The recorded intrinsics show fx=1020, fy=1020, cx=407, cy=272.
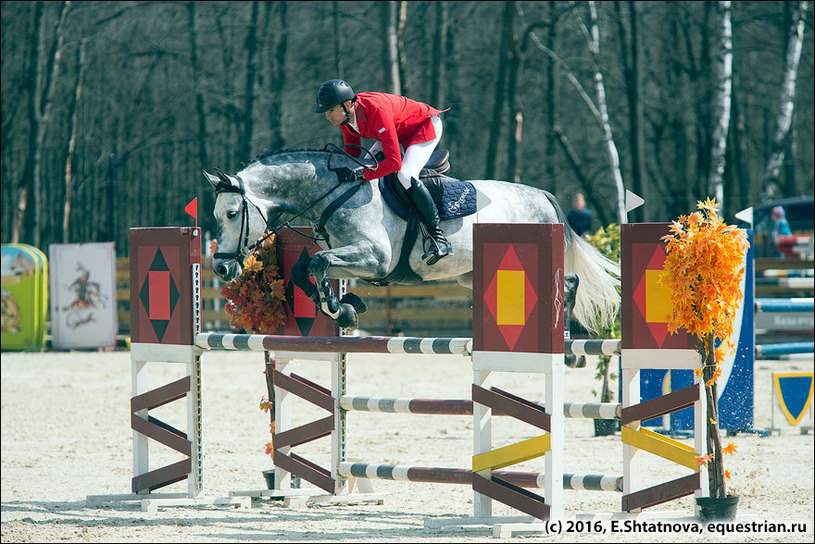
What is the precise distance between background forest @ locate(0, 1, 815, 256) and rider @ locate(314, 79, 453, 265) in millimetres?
11051

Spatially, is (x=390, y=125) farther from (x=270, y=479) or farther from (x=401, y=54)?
(x=401, y=54)

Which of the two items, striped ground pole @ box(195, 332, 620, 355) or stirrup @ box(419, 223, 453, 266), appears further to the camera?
stirrup @ box(419, 223, 453, 266)

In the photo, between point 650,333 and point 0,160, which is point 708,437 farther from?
point 0,160

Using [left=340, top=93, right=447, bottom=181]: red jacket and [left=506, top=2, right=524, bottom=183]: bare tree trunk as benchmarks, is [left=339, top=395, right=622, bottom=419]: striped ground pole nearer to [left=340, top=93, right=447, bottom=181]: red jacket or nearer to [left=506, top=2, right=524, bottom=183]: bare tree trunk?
[left=340, top=93, right=447, bottom=181]: red jacket

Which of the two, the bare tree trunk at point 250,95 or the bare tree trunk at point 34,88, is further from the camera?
the bare tree trunk at point 250,95

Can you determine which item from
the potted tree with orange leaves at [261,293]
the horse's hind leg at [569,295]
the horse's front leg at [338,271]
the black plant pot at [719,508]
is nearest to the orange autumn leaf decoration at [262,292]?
the potted tree with orange leaves at [261,293]

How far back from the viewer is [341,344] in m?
4.71

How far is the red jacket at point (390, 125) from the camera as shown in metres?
4.86

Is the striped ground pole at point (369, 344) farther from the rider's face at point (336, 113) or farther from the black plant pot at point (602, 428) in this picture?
the black plant pot at point (602, 428)

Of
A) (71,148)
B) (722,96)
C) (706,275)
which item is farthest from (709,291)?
(71,148)

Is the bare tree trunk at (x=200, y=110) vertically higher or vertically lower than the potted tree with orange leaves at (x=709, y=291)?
higher

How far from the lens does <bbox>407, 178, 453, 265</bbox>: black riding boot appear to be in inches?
195

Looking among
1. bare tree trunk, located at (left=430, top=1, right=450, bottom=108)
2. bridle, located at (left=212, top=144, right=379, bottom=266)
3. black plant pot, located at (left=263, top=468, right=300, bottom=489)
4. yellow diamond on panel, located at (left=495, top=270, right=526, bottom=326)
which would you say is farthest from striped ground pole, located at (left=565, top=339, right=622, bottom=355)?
bare tree trunk, located at (left=430, top=1, right=450, bottom=108)

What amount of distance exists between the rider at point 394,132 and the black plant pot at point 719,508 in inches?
65.7
